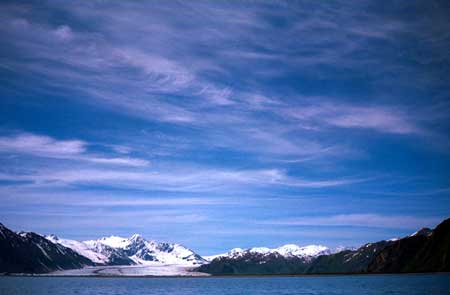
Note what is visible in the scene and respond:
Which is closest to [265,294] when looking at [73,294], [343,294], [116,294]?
[343,294]

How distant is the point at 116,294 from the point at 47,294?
69.3 ft

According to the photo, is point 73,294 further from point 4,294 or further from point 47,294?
point 4,294

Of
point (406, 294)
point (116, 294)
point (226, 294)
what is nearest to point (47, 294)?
point (116, 294)

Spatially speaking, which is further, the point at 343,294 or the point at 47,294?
the point at 47,294

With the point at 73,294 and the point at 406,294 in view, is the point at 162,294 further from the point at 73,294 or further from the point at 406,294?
the point at 406,294

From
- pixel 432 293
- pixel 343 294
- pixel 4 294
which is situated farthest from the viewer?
pixel 4 294

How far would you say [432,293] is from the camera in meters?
120

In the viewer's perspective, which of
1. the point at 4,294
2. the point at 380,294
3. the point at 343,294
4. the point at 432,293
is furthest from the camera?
the point at 4,294

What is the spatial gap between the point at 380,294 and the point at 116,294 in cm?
8001

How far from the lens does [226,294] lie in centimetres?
15600

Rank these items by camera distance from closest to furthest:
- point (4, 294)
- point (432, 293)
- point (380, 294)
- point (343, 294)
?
point (432, 293) < point (380, 294) < point (343, 294) < point (4, 294)

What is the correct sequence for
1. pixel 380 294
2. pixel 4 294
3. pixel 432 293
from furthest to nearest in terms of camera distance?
pixel 4 294 < pixel 380 294 < pixel 432 293

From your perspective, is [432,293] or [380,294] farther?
[380,294]

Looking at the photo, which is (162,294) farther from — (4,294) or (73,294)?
(4,294)
